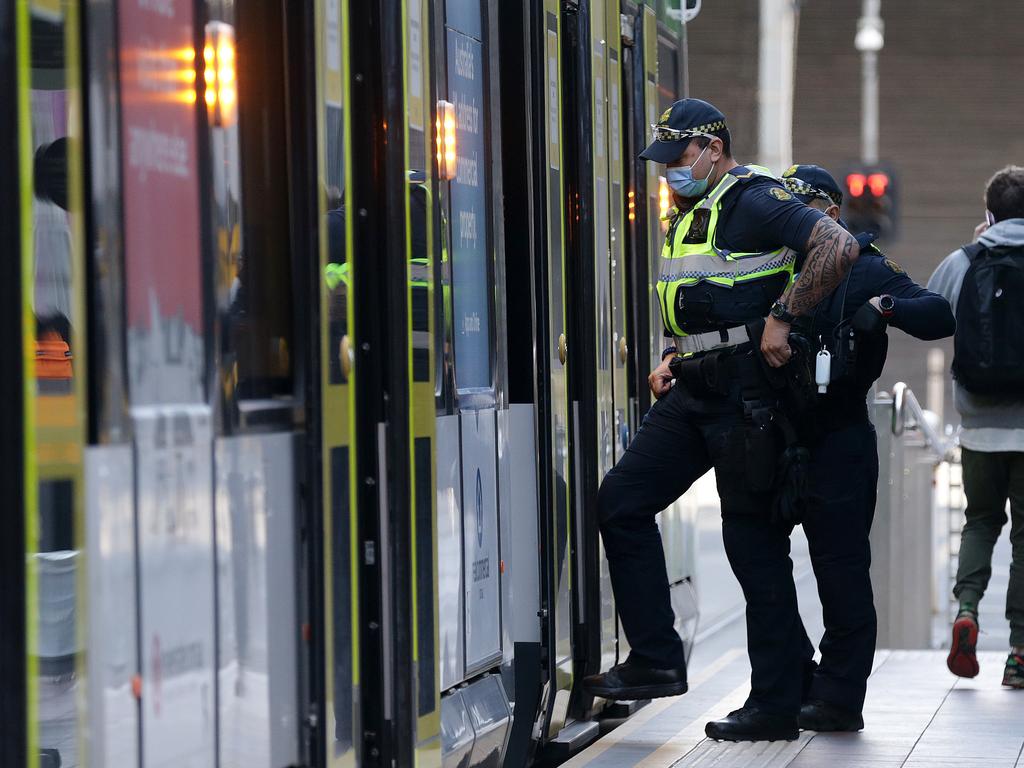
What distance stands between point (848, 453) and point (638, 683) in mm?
868

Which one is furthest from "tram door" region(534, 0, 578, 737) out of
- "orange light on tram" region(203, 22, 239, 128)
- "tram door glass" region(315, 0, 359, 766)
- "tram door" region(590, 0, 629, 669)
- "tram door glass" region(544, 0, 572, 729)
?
"orange light on tram" region(203, 22, 239, 128)

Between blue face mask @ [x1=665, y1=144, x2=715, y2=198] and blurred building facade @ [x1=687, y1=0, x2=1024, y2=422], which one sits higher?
blurred building facade @ [x1=687, y1=0, x2=1024, y2=422]

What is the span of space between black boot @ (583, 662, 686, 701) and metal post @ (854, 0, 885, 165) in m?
20.2

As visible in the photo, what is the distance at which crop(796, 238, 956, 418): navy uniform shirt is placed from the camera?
16.5ft

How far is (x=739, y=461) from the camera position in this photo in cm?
499

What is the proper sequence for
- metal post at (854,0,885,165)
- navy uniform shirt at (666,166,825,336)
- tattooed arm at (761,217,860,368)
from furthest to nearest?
metal post at (854,0,885,165) → navy uniform shirt at (666,166,825,336) → tattooed arm at (761,217,860,368)

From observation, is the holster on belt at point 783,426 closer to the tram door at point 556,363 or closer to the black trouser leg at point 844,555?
the black trouser leg at point 844,555

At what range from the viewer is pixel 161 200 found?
296cm

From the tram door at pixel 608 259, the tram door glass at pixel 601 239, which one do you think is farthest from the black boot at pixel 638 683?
the tram door glass at pixel 601 239

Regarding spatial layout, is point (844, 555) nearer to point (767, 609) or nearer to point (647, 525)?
point (767, 609)

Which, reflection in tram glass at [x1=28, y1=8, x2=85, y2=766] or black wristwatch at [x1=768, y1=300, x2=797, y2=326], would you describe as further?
black wristwatch at [x1=768, y1=300, x2=797, y2=326]

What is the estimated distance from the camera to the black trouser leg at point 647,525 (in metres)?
5.05

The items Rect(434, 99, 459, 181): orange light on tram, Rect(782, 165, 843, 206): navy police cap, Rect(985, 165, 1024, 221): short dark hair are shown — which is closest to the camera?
Rect(434, 99, 459, 181): orange light on tram

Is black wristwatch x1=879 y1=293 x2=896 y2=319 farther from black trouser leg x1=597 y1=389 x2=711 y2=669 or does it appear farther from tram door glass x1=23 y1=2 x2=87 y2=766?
tram door glass x1=23 y1=2 x2=87 y2=766
